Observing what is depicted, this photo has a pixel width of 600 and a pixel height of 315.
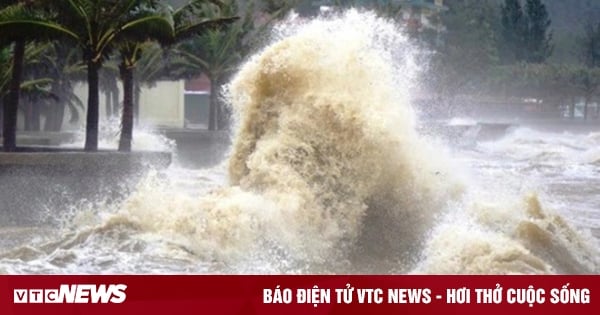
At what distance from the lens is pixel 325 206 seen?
1071cm

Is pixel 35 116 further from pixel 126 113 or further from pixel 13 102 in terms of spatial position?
pixel 13 102

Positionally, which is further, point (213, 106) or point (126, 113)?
point (213, 106)

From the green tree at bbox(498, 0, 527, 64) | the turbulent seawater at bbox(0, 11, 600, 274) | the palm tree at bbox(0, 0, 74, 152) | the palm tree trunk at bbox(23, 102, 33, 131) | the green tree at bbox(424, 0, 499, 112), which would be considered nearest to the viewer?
the turbulent seawater at bbox(0, 11, 600, 274)

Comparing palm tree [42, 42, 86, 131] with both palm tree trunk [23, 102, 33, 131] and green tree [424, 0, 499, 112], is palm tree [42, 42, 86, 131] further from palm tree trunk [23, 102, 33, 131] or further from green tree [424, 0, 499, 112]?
green tree [424, 0, 499, 112]

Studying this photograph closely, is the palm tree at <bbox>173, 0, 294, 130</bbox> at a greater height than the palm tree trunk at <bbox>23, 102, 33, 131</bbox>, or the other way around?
the palm tree at <bbox>173, 0, 294, 130</bbox>

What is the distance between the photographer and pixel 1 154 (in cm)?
1434

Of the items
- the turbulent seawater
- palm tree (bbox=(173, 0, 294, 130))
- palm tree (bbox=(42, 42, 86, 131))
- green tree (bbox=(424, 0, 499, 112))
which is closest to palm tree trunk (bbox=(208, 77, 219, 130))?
palm tree (bbox=(173, 0, 294, 130))

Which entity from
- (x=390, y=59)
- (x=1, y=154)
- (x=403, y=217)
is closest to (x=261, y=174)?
(x=403, y=217)

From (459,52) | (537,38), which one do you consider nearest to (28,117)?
(459,52)

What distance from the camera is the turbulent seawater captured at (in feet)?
30.7

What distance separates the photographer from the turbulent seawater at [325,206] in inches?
369

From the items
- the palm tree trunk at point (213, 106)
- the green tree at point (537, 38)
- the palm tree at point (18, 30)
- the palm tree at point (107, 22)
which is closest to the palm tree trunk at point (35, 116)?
the palm tree trunk at point (213, 106)

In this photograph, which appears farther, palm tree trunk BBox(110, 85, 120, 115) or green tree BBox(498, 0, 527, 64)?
green tree BBox(498, 0, 527, 64)

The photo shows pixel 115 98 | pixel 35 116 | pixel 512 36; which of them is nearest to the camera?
pixel 35 116
